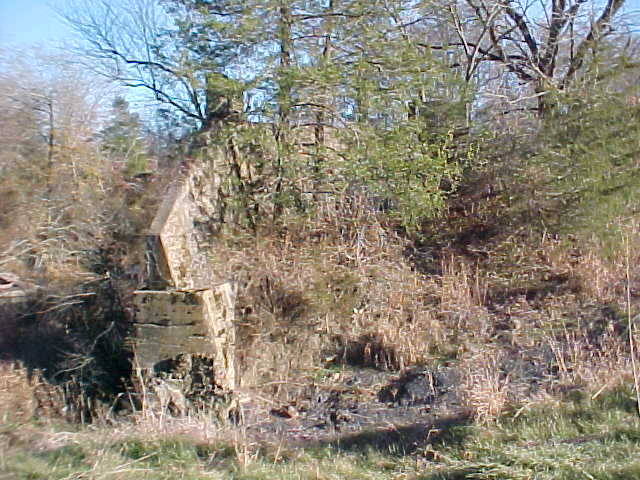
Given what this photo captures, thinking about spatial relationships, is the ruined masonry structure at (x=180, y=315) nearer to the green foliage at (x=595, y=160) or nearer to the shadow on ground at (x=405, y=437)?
the shadow on ground at (x=405, y=437)

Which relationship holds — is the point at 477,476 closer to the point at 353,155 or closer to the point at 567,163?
the point at 353,155

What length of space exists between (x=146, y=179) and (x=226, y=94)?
1898 mm

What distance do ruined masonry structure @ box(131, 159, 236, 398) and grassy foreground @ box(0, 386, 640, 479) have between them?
1.19m

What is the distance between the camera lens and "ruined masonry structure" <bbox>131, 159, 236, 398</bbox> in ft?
27.8

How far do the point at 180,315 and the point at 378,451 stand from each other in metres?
3.04

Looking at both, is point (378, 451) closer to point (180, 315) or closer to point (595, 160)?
point (180, 315)

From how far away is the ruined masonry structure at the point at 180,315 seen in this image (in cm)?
848

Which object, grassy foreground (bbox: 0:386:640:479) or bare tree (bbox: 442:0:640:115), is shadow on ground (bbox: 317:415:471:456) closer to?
grassy foreground (bbox: 0:386:640:479)

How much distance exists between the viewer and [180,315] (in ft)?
28.1

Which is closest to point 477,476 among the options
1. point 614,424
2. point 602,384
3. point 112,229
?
point 614,424

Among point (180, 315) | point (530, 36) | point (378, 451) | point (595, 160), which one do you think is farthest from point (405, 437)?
point (530, 36)

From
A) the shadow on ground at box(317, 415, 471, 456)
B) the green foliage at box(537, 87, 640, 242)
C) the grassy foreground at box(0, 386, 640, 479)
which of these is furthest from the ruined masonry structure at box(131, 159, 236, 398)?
the green foliage at box(537, 87, 640, 242)

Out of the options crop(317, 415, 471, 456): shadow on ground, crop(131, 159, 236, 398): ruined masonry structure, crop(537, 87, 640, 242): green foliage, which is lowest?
crop(317, 415, 471, 456): shadow on ground

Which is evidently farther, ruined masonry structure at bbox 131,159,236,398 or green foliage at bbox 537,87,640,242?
green foliage at bbox 537,87,640,242
